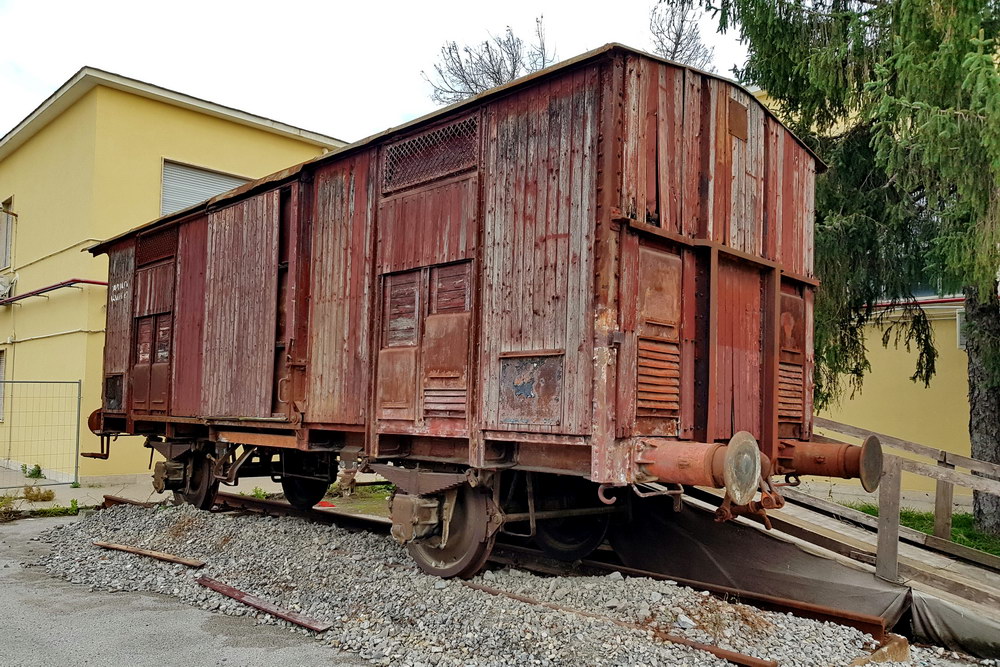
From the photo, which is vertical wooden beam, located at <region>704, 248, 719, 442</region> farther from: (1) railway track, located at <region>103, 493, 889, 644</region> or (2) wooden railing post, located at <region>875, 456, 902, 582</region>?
(2) wooden railing post, located at <region>875, 456, 902, 582</region>

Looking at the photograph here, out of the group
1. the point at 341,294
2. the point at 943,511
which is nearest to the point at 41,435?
the point at 341,294

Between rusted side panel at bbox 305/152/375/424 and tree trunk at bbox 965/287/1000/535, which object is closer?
rusted side panel at bbox 305/152/375/424

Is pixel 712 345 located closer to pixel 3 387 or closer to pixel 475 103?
→ pixel 475 103

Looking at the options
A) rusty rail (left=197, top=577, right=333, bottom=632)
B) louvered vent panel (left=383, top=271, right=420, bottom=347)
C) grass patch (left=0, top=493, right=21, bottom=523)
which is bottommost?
grass patch (left=0, top=493, right=21, bottom=523)

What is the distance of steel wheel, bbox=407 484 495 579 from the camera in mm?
6422

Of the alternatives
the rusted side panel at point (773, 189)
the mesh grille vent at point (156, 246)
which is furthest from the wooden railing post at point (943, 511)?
the mesh grille vent at point (156, 246)

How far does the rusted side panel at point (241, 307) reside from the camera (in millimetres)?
8625

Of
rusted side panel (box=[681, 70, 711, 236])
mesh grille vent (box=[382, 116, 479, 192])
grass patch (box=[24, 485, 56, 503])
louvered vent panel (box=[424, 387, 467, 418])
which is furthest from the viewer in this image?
grass patch (box=[24, 485, 56, 503])

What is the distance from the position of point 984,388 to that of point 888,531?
13.9 feet

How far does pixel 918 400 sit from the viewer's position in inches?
497

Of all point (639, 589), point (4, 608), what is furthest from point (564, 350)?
Answer: point (4, 608)

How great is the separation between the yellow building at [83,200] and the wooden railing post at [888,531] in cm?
1295

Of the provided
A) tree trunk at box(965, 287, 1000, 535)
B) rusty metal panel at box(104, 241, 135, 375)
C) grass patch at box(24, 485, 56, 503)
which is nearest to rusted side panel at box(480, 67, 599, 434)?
tree trunk at box(965, 287, 1000, 535)

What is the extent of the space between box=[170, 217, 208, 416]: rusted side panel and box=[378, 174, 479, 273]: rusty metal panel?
380 centimetres
